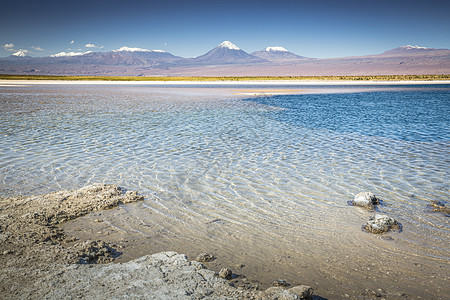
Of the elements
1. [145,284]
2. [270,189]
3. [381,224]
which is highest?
[145,284]

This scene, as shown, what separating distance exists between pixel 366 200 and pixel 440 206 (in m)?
1.47

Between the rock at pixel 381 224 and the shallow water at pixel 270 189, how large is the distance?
→ 131 mm

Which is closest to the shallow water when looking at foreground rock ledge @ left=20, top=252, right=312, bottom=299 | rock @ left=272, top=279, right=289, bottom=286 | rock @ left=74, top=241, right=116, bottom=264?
rock @ left=272, top=279, right=289, bottom=286

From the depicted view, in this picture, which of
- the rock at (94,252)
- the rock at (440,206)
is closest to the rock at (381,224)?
the rock at (440,206)

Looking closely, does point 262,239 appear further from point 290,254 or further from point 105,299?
point 105,299

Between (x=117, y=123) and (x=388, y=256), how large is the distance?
14.4 meters

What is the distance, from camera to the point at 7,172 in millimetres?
7797

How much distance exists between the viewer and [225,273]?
3766 mm

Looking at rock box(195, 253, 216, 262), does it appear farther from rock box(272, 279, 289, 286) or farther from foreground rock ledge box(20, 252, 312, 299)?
rock box(272, 279, 289, 286)

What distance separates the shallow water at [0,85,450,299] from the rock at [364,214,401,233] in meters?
0.13

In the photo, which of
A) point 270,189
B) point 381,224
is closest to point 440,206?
point 381,224

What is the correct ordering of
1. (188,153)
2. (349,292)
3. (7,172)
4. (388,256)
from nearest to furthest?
(349,292) → (388,256) → (7,172) → (188,153)

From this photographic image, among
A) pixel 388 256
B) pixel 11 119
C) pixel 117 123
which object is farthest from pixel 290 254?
pixel 11 119

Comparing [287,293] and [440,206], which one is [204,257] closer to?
[287,293]
